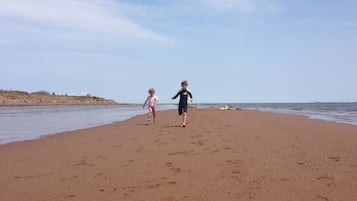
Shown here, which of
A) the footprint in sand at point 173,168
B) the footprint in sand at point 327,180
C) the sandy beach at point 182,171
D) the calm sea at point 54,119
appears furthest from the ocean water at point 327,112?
the footprint in sand at point 173,168

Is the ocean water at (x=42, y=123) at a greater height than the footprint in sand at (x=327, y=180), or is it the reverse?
the footprint in sand at (x=327, y=180)

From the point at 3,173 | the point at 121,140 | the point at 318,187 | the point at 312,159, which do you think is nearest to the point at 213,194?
the point at 318,187

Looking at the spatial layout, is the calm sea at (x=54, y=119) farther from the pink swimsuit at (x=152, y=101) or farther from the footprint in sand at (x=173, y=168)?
the footprint in sand at (x=173, y=168)

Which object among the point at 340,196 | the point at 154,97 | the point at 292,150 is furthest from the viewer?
the point at 154,97

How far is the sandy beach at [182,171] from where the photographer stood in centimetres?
534

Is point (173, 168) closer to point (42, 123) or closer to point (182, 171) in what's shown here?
point (182, 171)

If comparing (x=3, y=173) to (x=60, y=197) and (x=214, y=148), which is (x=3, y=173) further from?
(x=214, y=148)

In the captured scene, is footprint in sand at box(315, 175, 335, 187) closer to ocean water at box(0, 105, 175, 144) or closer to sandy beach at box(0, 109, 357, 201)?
sandy beach at box(0, 109, 357, 201)

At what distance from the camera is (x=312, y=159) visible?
772cm

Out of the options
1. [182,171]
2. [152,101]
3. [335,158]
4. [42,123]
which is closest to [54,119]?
[42,123]

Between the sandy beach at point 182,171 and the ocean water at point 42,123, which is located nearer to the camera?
the sandy beach at point 182,171

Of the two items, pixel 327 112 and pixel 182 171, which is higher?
pixel 327 112

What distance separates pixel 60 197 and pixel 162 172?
192 cm

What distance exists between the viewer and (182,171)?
670cm
